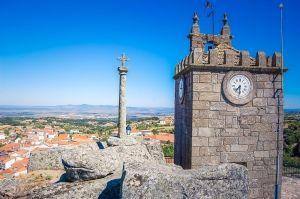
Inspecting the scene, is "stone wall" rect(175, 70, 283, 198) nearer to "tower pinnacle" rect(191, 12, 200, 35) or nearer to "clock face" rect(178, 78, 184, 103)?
Result: "clock face" rect(178, 78, 184, 103)

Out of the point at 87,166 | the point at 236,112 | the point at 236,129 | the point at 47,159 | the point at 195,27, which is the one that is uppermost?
the point at 195,27

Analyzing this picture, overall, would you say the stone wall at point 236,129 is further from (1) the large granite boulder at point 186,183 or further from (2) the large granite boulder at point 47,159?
(2) the large granite boulder at point 47,159

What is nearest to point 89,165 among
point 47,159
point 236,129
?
point 236,129

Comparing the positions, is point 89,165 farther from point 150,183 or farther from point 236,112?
point 236,112

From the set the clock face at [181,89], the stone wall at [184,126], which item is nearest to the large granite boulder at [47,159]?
the stone wall at [184,126]

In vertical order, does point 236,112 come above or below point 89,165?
above

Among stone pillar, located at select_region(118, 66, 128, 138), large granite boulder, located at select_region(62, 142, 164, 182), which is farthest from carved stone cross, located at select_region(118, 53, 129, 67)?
large granite boulder, located at select_region(62, 142, 164, 182)

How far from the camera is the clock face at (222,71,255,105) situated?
1080 cm

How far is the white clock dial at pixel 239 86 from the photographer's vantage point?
1081 cm

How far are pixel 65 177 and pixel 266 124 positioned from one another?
23.4 ft

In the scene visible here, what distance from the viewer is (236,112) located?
10.9m

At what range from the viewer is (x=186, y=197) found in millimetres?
5449

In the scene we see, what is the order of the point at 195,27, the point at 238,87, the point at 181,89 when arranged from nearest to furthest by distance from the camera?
the point at 238,87
the point at 181,89
the point at 195,27

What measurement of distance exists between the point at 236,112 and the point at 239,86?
2.97ft
